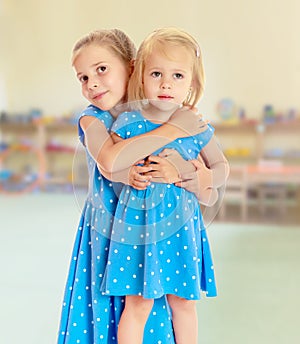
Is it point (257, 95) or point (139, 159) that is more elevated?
point (257, 95)

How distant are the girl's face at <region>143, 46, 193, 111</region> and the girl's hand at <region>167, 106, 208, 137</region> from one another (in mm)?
28

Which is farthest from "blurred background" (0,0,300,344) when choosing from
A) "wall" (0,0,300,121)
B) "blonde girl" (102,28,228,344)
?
"blonde girl" (102,28,228,344)

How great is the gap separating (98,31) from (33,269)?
1540 mm

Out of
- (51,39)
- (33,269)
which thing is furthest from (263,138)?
(33,269)

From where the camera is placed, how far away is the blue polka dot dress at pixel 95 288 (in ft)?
3.09

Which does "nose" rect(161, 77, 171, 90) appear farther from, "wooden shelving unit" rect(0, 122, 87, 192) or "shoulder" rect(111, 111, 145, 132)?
"wooden shelving unit" rect(0, 122, 87, 192)

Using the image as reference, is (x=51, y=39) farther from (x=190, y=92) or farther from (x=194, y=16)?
(x=190, y=92)

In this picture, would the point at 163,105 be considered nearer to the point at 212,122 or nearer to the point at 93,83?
the point at 93,83

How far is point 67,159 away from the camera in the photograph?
4625mm

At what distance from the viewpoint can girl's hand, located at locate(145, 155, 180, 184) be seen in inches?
35.0

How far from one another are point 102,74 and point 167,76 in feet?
0.41

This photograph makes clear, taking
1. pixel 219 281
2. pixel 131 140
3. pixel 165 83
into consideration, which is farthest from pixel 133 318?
pixel 219 281

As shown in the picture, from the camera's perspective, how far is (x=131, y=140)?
86 centimetres

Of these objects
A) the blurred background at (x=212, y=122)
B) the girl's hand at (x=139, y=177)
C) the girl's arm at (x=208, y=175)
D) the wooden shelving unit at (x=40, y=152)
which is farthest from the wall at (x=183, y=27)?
the girl's hand at (x=139, y=177)
